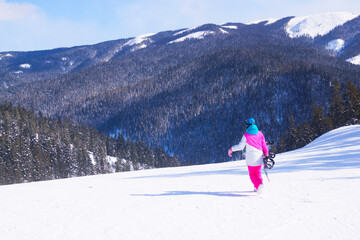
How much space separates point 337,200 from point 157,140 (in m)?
153

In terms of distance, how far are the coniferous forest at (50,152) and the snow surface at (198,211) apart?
5683 cm

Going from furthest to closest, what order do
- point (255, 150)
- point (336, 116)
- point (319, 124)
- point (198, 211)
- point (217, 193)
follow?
point (319, 124), point (336, 116), point (217, 193), point (255, 150), point (198, 211)

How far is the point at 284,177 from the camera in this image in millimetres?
9414

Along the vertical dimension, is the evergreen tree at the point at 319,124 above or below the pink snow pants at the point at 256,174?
below

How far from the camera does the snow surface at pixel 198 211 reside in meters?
5.08

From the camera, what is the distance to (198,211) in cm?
628

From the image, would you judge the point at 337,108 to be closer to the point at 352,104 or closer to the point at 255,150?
the point at 352,104

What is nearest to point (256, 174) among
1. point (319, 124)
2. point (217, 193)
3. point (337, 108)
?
point (217, 193)

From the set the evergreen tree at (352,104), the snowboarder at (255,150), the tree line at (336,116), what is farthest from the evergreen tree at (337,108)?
the snowboarder at (255,150)

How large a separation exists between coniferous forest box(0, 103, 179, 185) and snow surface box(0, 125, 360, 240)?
56827 millimetres

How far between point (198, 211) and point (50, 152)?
236 ft

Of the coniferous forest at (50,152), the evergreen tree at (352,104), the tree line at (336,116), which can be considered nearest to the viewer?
the evergreen tree at (352,104)

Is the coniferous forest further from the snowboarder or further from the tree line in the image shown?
the snowboarder

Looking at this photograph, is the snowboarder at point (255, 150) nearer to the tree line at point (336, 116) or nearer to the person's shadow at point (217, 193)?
the person's shadow at point (217, 193)
